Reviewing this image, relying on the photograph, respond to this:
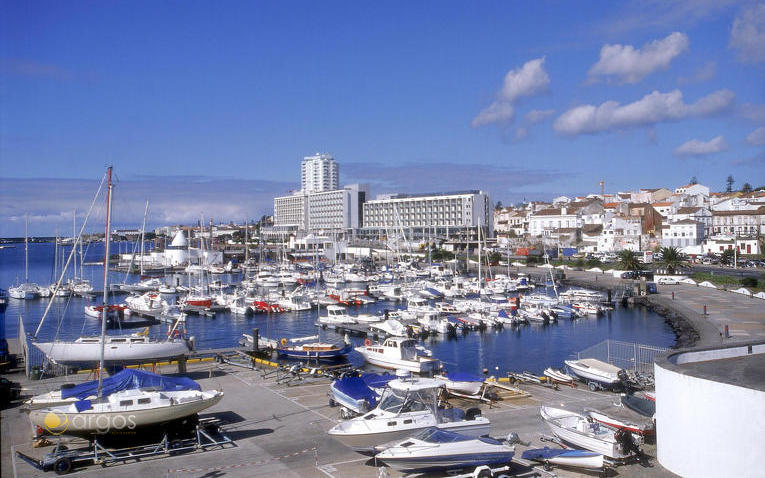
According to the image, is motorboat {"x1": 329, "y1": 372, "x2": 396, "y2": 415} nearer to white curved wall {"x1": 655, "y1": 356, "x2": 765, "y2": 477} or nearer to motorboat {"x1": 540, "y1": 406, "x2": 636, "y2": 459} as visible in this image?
motorboat {"x1": 540, "y1": 406, "x2": 636, "y2": 459}

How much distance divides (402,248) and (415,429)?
3542 inches

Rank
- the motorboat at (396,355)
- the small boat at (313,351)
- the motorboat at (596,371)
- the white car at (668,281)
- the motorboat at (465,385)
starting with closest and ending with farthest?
1. the motorboat at (465,385)
2. the motorboat at (596,371)
3. the motorboat at (396,355)
4. the small boat at (313,351)
5. the white car at (668,281)

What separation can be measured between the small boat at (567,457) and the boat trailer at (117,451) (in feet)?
20.6

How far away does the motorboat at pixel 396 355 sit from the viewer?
2405 centimetres

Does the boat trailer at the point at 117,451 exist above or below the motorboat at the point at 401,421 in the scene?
below

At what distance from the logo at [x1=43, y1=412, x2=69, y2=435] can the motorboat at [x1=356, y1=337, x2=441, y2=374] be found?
13.4 m

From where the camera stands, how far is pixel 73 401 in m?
13.1

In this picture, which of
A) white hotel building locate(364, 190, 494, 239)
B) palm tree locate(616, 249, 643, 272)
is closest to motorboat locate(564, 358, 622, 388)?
palm tree locate(616, 249, 643, 272)

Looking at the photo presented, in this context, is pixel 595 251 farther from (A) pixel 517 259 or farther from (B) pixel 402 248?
(B) pixel 402 248

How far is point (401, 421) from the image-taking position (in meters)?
Result: 12.4

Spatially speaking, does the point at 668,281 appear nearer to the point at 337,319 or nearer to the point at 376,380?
the point at 337,319

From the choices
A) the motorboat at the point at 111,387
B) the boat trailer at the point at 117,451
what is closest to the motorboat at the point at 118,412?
the motorboat at the point at 111,387

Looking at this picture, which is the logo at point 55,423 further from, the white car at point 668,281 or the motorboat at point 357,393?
the white car at point 668,281

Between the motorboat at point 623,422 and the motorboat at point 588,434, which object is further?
the motorboat at point 623,422
